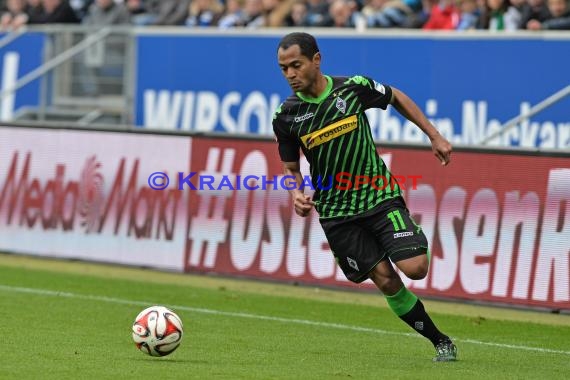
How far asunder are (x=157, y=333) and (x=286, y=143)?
5.56ft

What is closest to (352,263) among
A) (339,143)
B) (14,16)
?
(339,143)

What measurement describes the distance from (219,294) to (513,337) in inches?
151

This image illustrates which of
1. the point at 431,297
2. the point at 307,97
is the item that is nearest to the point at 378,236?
the point at 307,97

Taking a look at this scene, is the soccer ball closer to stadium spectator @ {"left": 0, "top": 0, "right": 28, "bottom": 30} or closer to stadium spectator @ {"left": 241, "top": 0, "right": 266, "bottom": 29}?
stadium spectator @ {"left": 241, "top": 0, "right": 266, "bottom": 29}

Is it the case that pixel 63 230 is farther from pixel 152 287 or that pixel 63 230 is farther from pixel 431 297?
pixel 431 297

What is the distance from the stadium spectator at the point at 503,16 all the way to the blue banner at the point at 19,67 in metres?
8.24

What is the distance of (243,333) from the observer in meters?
11.3

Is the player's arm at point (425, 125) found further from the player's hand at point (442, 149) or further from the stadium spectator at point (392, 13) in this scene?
the stadium spectator at point (392, 13)

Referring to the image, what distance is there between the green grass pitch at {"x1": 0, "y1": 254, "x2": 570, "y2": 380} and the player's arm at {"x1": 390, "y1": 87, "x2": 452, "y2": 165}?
1522 mm

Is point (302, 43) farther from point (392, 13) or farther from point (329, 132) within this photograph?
point (392, 13)

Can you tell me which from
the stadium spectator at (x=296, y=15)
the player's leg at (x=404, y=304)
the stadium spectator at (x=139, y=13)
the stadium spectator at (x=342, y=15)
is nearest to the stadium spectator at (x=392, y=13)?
the stadium spectator at (x=342, y=15)

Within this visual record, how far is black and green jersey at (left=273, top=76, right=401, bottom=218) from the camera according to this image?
9.67 meters

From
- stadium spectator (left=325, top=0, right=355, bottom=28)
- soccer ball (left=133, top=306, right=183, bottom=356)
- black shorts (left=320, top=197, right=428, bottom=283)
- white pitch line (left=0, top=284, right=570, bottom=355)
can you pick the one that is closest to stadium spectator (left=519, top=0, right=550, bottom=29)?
stadium spectator (left=325, top=0, right=355, bottom=28)

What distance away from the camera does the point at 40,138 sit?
692 inches
